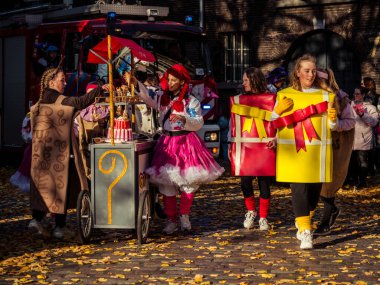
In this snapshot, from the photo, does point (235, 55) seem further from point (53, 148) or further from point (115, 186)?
point (115, 186)

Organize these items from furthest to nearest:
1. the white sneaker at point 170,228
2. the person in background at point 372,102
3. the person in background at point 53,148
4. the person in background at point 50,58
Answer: the person in background at point 50,58
the person in background at point 372,102
the white sneaker at point 170,228
the person in background at point 53,148

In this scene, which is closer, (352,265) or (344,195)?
(352,265)

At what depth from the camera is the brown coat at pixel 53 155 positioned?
10.8 meters

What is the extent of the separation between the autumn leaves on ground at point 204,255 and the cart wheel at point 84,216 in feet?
0.41

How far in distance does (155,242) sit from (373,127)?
7.48 metres

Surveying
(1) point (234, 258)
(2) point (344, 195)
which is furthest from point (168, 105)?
(2) point (344, 195)

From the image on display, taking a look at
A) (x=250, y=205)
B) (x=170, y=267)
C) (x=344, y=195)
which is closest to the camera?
(x=170, y=267)

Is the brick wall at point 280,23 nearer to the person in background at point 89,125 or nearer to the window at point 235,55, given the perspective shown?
the window at point 235,55

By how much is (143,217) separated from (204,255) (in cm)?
106

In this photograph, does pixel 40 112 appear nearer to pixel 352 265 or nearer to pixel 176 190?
pixel 176 190

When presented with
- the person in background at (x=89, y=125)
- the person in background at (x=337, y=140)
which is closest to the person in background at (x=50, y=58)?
the person in background at (x=89, y=125)

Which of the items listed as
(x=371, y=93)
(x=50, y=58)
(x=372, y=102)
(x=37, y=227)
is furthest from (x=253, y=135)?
(x=50, y=58)

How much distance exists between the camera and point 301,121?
10164 mm

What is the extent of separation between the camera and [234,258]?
31.7ft
